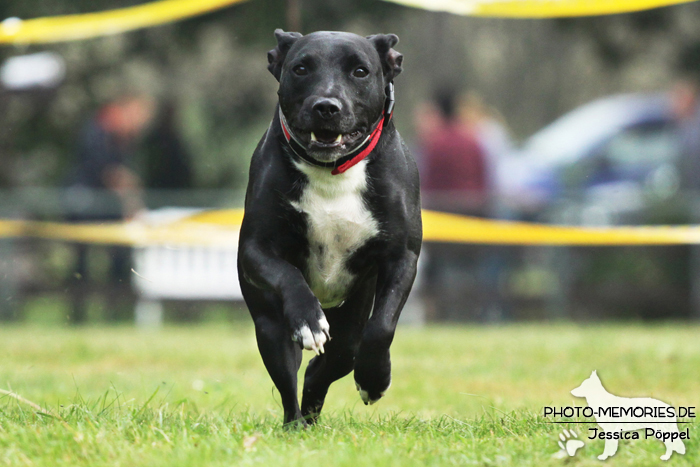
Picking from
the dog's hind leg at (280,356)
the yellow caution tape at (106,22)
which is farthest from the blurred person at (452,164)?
the dog's hind leg at (280,356)

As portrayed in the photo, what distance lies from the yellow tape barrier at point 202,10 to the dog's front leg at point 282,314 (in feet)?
11.8

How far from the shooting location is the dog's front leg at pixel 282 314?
3.45 metres

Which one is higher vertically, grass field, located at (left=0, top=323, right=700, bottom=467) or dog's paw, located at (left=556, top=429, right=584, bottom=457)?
dog's paw, located at (left=556, top=429, right=584, bottom=457)

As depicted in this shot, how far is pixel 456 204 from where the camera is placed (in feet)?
35.9

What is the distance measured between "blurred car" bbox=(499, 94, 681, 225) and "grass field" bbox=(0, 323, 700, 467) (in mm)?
2236

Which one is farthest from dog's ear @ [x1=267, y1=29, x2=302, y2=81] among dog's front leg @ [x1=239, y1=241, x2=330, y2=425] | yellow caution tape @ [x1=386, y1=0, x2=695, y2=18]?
yellow caution tape @ [x1=386, y1=0, x2=695, y2=18]

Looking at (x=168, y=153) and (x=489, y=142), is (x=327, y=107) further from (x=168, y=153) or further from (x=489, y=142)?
(x=168, y=153)

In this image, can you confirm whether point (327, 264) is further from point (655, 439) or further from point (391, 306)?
point (655, 439)

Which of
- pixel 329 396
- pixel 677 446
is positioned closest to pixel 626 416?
pixel 677 446

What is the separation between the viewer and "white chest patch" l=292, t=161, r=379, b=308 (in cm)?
372

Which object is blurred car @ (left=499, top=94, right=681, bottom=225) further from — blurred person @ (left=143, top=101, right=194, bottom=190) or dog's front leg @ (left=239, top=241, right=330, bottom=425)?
dog's front leg @ (left=239, top=241, right=330, bottom=425)

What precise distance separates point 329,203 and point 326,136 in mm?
275

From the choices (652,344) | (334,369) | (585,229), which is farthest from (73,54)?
(334,369)

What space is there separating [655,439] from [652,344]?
4680mm
